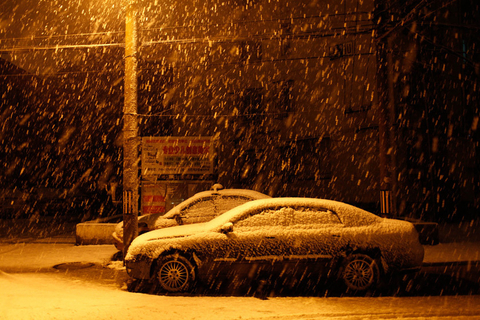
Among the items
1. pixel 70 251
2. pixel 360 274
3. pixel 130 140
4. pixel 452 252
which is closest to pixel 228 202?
pixel 130 140

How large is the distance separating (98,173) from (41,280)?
2401cm

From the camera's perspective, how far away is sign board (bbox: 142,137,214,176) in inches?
597

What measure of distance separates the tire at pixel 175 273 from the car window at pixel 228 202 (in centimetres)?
322

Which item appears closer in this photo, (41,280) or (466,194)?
(41,280)

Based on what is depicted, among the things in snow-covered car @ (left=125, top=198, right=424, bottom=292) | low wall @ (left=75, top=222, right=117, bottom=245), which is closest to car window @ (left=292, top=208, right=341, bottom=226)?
snow-covered car @ (left=125, top=198, right=424, bottom=292)

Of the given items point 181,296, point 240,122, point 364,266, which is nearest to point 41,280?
point 181,296

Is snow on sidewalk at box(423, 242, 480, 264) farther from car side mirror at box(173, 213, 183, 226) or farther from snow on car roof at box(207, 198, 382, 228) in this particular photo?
car side mirror at box(173, 213, 183, 226)

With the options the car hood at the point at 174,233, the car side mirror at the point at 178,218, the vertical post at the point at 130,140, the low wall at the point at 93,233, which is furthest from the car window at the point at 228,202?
the low wall at the point at 93,233

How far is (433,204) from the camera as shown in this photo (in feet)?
58.7

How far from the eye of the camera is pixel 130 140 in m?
9.71

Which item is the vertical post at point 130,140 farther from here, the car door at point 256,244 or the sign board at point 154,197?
the sign board at point 154,197

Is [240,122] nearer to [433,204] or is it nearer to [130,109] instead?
[433,204]

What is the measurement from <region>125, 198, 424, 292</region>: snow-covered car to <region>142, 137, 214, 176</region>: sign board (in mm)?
7878

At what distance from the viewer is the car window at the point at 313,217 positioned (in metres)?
7.41
